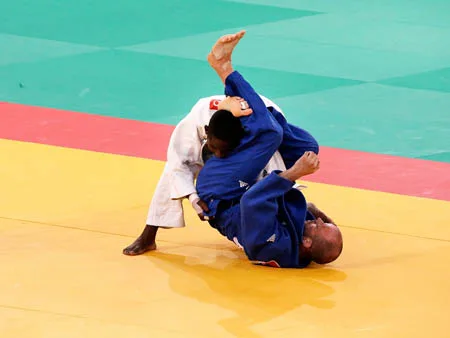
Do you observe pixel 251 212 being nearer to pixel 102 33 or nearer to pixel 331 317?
pixel 331 317

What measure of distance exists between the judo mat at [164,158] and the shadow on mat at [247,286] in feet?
0.04

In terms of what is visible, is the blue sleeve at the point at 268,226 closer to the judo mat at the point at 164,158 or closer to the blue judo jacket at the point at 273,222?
the blue judo jacket at the point at 273,222

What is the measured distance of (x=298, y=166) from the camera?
5.10 meters

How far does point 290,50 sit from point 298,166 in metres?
5.21

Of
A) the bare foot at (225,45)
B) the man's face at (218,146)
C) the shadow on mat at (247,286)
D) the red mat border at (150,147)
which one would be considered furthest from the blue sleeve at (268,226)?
the red mat border at (150,147)

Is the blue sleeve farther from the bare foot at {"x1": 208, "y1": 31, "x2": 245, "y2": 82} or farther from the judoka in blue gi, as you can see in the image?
the bare foot at {"x1": 208, "y1": 31, "x2": 245, "y2": 82}

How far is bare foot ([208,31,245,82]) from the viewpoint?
5.27m

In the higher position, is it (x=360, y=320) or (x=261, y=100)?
(x=261, y=100)

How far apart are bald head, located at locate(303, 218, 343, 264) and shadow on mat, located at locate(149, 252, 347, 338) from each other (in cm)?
10

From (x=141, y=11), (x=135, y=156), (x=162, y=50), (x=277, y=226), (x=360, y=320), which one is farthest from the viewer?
(x=141, y=11)

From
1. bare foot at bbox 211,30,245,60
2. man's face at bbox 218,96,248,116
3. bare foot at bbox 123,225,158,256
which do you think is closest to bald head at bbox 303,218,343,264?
man's face at bbox 218,96,248,116

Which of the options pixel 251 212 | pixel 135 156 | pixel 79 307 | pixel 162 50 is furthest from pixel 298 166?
pixel 162 50

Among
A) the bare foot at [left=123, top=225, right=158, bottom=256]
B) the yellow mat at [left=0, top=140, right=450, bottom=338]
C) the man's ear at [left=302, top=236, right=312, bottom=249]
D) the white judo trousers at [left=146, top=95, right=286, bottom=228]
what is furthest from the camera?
the bare foot at [left=123, top=225, right=158, bottom=256]

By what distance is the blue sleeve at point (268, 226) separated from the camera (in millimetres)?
5145
